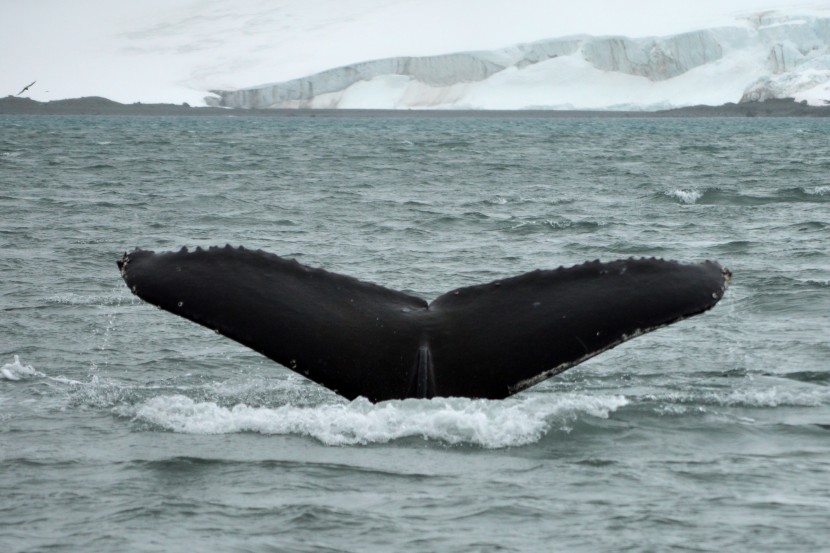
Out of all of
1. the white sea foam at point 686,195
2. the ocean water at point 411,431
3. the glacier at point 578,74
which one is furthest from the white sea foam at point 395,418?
the glacier at point 578,74

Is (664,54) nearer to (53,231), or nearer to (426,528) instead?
(53,231)

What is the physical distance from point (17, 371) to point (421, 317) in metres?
3.29

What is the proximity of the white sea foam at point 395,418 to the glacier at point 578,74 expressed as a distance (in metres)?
109

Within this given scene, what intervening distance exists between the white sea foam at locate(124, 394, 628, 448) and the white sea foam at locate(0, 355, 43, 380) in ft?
3.36

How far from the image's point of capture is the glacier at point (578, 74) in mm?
114000

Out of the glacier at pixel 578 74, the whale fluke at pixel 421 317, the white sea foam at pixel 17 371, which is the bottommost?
the white sea foam at pixel 17 371

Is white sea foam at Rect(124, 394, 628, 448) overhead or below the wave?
overhead

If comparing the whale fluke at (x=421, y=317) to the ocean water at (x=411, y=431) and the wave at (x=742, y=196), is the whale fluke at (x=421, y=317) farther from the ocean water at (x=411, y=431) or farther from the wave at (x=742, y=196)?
the wave at (x=742, y=196)

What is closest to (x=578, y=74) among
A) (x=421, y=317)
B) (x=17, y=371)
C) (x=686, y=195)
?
(x=686, y=195)

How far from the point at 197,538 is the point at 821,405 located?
3165mm

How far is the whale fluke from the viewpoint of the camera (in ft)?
13.6

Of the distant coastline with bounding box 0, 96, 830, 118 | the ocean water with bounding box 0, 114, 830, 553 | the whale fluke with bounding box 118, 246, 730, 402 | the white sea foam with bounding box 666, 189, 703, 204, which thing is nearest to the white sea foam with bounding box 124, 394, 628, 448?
the ocean water with bounding box 0, 114, 830, 553

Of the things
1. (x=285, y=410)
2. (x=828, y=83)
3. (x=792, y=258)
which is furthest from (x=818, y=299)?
(x=828, y=83)

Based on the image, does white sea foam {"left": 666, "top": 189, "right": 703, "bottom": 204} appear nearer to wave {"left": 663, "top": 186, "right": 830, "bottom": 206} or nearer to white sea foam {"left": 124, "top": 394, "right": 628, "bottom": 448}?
wave {"left": 663, "top": 186, "right": 830, "bottom": 206}
